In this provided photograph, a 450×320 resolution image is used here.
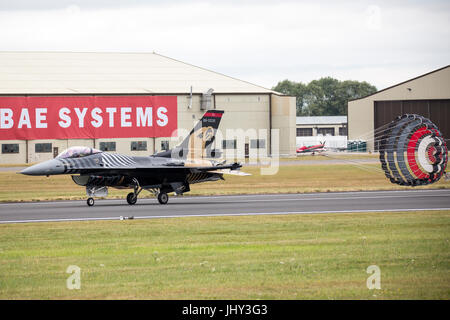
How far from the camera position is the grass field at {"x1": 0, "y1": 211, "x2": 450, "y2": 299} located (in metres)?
11.8

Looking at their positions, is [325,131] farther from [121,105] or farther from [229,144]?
[121,105]

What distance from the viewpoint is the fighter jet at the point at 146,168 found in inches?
1187

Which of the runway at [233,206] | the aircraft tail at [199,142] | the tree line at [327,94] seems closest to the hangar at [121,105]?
the runway at [233,206]

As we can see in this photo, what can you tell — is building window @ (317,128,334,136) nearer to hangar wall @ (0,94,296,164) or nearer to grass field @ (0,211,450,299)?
hangar wall @ (0,94,296,164)

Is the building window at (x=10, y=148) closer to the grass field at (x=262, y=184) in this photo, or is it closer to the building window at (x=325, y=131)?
the grass field at (x=262, y=184)

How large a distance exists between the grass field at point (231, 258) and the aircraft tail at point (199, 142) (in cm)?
1087

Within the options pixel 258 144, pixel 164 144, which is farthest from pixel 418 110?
pixel 164 144

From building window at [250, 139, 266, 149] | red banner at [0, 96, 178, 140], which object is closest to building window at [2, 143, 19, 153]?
Result: red banner at [0, 96, 178, 140]

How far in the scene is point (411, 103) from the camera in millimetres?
88875

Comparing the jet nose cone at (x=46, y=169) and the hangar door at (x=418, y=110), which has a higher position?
the hangar door at (x=418, y=110)

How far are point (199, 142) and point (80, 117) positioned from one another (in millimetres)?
39291

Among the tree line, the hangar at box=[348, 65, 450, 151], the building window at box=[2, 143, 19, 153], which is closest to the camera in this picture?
the building window at box=[2, 143, 19, 153]

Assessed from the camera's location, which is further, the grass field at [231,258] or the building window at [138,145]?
the building window at [138,145]

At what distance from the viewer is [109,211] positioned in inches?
1104
